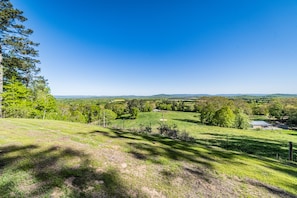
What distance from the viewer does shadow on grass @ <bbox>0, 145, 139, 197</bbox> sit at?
285 cm

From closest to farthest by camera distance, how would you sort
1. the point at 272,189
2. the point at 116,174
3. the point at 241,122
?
the point at 116,174
the point at 272,189
the point at 241,122

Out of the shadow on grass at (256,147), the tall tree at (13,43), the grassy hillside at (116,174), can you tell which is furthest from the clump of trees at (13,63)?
the shadow on grass at (256,147)

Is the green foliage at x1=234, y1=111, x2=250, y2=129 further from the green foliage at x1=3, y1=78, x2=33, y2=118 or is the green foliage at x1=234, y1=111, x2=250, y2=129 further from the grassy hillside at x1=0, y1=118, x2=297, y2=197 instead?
the green foliage at x1=3, y1=78, x2=33, y2=118

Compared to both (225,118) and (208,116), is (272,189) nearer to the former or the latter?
(225,118)

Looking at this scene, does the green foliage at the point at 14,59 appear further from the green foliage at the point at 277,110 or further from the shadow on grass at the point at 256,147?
the green foliage at the point at 277,110

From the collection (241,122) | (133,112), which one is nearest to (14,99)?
(133,112)

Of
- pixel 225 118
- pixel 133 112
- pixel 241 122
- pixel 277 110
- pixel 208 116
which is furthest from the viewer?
pixel 277 110

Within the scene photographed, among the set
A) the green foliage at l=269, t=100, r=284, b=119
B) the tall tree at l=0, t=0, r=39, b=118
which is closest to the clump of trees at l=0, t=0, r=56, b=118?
the tall tree at l=0, t=0, r=39, b=118

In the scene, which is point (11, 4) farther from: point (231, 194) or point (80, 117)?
point (80, 117)

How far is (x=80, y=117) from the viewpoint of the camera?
3978 cm

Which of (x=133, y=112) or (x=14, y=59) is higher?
(x=14, y=59)

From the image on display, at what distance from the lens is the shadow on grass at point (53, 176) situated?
9.34ft

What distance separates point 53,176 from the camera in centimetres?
330

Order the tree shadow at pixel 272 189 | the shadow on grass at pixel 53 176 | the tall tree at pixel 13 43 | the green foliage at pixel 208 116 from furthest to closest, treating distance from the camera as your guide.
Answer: the green foliage at pixel 208 116
the tall tree at pixel 13 43
the tree shadow at pixel 272 189
the shadow on grass at pixel 53 176
